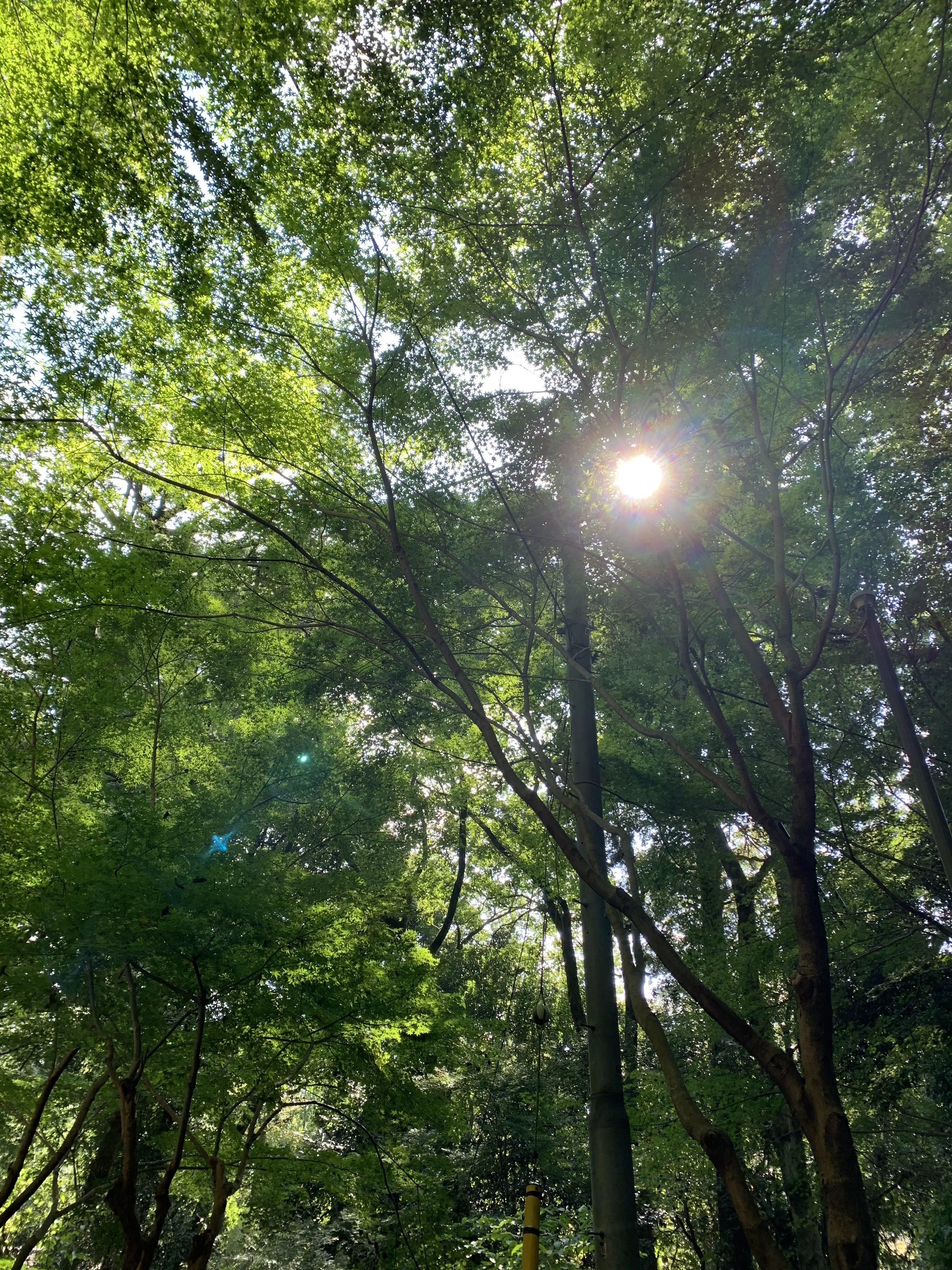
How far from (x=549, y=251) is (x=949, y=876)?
355 centimetres

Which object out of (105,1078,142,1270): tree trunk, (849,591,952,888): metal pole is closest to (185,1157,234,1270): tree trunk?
(105,1078,142,1270): tree trunk

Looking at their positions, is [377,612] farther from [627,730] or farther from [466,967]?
[466,967]

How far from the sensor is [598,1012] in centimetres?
392

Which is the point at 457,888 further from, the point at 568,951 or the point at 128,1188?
the point at 128,1188

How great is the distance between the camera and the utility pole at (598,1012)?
321 cm

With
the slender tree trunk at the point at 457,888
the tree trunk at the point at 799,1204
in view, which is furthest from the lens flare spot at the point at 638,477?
the slender tree trunk at the point at 457,888

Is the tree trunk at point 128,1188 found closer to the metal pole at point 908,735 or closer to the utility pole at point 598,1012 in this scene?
the utility pole at point 598,1012

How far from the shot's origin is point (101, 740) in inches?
249

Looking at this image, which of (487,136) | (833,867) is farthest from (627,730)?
(487,136)

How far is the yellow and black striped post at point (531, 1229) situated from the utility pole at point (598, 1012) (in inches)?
43.4

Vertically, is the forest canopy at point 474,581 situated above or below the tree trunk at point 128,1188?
above

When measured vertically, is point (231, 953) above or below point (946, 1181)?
above

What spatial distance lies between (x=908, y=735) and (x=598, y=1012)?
231 centimetres

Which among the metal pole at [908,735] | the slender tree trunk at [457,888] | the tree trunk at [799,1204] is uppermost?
the slender tree trunk at [457,888]
